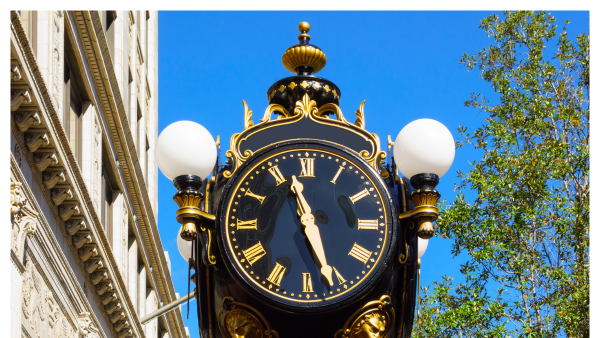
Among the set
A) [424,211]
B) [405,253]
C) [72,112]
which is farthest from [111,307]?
[424,211]

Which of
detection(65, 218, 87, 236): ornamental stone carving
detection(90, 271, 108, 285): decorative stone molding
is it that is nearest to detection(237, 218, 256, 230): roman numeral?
detection(65, 218, 87, 236): ornamental stone carving

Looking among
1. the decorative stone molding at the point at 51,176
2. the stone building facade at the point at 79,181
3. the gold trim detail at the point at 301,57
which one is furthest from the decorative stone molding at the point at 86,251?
the gold trim detail at the point at 301,57

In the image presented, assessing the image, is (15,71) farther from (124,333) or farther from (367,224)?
(124,333)

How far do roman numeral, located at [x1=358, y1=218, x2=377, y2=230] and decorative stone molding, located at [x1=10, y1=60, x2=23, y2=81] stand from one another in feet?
26.0

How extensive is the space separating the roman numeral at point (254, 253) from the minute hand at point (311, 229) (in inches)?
9.8

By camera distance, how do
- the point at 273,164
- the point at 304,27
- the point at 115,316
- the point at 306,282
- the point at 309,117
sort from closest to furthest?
the point at 306,282, the point at 273,164, the point at 309,117, the point at 304,27, the point at 115,316

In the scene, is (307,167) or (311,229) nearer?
(311,229)

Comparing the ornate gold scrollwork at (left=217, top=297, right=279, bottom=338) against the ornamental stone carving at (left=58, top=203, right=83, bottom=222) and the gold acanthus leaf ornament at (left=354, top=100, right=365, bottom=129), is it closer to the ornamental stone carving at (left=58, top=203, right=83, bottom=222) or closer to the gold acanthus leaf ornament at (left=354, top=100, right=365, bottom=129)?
the gold acanthus leaf ornament at (left=354, top=100, right=365, bottom=129)

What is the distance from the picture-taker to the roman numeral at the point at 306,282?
14.2 feet

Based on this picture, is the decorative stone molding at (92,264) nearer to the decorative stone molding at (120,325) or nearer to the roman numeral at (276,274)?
the decorative stone molding at (120,325)

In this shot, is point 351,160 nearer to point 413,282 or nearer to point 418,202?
point 418,202

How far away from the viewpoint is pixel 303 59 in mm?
5266

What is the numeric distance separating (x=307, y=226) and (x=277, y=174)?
0.38 meters

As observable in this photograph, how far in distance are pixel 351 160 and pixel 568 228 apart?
467 inches
